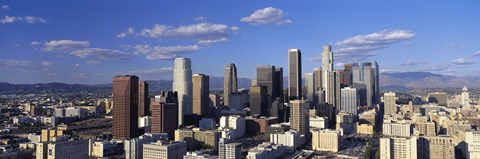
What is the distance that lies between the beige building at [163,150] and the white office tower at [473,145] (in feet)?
74.3

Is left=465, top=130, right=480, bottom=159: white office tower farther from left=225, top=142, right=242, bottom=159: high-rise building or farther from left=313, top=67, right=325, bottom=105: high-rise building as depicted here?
left=313, top=67, right=325, bottom=105: high-rise building

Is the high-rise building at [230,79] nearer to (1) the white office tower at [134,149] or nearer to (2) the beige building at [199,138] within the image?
(2) the beige building at [199,138]

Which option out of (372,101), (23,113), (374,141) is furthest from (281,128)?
(372,101)

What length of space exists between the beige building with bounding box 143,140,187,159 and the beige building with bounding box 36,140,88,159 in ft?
15.6

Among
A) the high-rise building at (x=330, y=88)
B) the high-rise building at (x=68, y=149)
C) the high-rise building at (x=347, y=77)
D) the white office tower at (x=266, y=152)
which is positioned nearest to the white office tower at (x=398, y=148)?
the white office tower at (x=266, y=152)

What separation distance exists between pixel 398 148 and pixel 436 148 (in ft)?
8.81

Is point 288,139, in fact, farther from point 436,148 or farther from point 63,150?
point 63,150

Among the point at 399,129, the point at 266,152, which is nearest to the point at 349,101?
the point at 399,129

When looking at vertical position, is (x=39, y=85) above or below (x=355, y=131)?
above

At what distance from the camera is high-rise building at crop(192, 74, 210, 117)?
65425mm

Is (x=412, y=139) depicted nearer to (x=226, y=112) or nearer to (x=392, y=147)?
(x=392, y=147)

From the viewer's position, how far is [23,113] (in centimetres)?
6900

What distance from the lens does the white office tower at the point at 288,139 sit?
40375 mm

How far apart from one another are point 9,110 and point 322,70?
63227 millimetres
